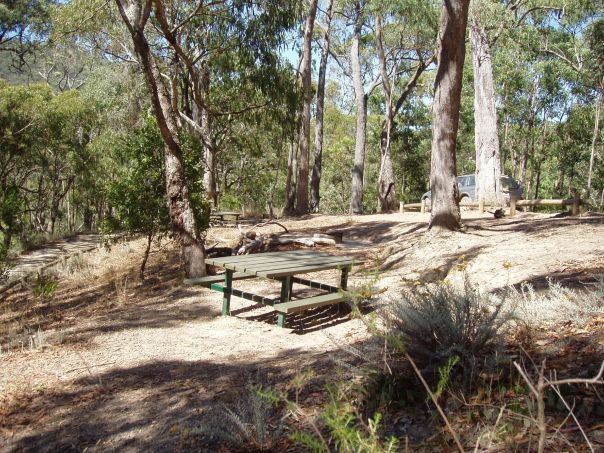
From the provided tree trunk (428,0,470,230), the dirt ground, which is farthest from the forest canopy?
tree trunk (428,0,470,230)

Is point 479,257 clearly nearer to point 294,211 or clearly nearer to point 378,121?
point 294,211

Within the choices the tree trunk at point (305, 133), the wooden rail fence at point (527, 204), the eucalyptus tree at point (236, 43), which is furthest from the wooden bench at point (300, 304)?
the tree trunk at point (305, 133)

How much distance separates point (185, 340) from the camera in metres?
5.14

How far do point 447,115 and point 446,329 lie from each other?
607cm

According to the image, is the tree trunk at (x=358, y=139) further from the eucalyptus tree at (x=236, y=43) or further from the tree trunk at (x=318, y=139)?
the eucalyptus tree at (x=236, y=43)

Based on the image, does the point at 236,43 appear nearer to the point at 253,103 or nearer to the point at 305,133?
the point at 253,103

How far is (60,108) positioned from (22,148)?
211 centimetres

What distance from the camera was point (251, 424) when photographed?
9.44 feet

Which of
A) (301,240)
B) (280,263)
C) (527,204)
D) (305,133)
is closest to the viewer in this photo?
(280,263)

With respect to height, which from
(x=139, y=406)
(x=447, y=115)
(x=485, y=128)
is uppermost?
(x=485, y=128)

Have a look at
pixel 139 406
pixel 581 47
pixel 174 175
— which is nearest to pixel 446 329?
pixel 139 406

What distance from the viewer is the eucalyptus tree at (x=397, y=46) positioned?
18969 mm

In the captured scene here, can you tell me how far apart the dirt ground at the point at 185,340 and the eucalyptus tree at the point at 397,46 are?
35.9 ft

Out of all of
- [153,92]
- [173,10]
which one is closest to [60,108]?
[173,10]
